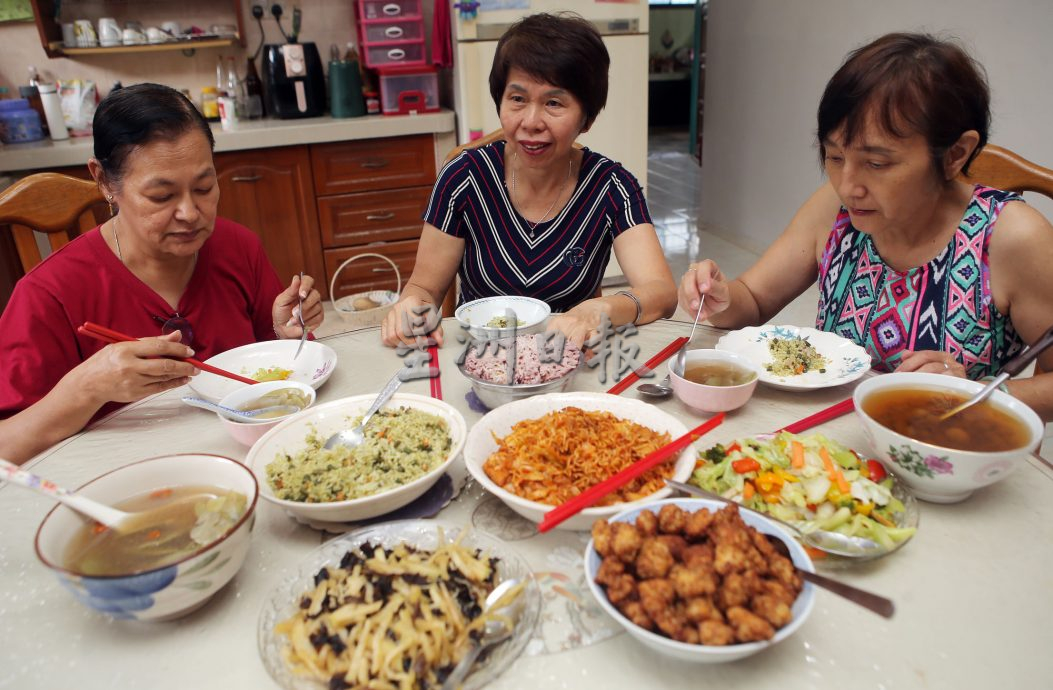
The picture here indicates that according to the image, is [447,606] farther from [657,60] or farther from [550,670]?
[657,60]

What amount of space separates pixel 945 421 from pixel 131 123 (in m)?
1.64

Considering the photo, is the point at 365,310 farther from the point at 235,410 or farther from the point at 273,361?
the point at 235,410

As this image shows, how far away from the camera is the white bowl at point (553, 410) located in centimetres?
94

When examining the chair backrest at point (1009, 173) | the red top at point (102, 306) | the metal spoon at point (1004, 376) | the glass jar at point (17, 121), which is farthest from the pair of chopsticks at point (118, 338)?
the glass jar at point (17, 121)

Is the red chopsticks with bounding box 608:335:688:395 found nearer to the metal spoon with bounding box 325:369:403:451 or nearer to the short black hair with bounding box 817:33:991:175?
the metal spoon with bounding box 325:369:403:451

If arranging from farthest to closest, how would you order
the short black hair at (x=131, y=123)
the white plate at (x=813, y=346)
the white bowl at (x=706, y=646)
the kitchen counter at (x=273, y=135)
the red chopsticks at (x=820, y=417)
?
the kitchen counter at (x=273, y=135), the short black hair at (x=131, y=123), the white plate at (x=813, y=346), the red chopsticks at (x=820, y=417), the white bowl at (x=706, y=646)

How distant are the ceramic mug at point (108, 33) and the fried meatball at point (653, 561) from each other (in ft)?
14.3

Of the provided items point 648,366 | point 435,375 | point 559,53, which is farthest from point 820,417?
point 559,53

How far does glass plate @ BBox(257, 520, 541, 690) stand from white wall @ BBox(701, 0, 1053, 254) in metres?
2.55

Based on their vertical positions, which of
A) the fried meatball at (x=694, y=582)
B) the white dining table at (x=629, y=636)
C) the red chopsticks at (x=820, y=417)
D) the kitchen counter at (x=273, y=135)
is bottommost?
the white dining table at (x=629, y=636)

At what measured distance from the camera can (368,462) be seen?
3.52 ft

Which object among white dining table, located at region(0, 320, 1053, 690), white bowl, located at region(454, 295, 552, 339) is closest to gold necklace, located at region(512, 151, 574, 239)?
white bowl, located at region(454, 295, 552, 339)

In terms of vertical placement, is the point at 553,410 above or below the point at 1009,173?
below

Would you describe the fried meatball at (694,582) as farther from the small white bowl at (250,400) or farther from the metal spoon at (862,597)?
the small white bowl at (250,400)
